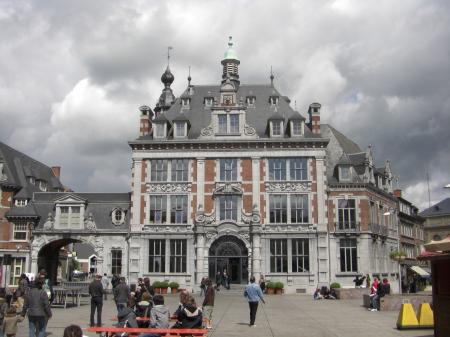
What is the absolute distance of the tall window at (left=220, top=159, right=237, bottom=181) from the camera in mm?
47250

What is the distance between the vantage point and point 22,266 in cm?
4778

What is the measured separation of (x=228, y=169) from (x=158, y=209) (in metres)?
7.07

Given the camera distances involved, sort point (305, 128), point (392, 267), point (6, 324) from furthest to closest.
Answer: point (392, 267)
point (305, 128)
point (6, 324)

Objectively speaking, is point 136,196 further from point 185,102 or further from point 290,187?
point 290,187

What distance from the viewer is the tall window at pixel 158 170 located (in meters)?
47.7

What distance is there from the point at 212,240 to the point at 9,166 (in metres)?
22.4

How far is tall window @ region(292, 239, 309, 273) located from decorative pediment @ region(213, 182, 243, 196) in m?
6.48

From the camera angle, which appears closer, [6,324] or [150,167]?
[6,324]

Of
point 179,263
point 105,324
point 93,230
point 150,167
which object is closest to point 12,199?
point 93,230

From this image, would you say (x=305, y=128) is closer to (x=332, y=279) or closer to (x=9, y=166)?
(x=332, y=279)

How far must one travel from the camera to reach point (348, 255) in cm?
Answer: 4616

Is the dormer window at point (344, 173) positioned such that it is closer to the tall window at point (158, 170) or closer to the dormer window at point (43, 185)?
the tall window at point (158, 170)

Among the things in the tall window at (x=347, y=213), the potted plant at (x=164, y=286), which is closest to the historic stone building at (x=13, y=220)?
the potted plant at (x=164, y=286)

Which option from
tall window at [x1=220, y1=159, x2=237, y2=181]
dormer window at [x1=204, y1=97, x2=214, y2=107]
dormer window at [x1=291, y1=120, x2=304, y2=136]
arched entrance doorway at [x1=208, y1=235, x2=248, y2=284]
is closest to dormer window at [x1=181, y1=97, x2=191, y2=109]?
dormer window at [x1=204, y1=97, x2=214, y2=107]
